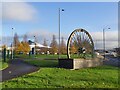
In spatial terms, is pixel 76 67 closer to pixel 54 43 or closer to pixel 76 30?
pixel 76 30

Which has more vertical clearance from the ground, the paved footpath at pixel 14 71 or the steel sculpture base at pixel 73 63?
the steel sculpture base at pixel 73 63

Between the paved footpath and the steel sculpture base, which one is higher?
the steel sculpture base

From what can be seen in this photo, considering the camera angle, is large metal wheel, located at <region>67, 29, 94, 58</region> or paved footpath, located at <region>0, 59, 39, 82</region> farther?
large metal wheel, located at <region>67, 29, 94, 58</region>

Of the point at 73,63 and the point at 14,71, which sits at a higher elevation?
the point at 73,63

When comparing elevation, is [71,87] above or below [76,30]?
below

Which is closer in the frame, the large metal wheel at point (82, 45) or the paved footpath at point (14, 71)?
the paved footpath at point (14, 71)

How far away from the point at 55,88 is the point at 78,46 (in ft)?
74.6

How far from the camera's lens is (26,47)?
81.4 metres

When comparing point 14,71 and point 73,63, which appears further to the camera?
point 73,63

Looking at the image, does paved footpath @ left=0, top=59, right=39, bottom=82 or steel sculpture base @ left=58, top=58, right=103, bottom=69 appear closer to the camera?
paved footpath @ left=0, top=59, right=39, bottom=82

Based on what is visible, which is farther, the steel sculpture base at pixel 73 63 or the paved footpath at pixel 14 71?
the steel sculpture base at pixel 73 63

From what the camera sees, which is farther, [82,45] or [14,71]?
[82,45]

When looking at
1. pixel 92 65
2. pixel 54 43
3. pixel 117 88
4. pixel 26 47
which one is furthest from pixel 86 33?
pixel 54 43

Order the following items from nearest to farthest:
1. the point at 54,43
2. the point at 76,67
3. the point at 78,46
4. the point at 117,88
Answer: the point at 117,88 → the point at 76,67 → the point at 78,46 → the point at 54,43
